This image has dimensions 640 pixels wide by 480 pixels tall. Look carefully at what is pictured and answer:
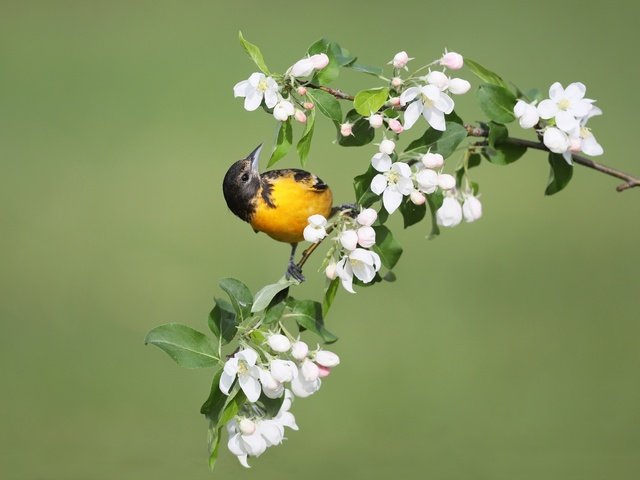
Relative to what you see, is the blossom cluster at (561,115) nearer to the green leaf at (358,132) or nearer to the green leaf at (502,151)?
the green leaf at (502,151)

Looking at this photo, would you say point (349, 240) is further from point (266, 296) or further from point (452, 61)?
point (452, 61)

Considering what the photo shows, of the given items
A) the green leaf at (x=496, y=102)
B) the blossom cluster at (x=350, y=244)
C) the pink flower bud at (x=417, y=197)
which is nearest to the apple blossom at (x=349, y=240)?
the blossom cluster at (x=350, y=244)

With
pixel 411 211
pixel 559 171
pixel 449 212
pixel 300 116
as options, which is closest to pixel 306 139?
pixel 300 116

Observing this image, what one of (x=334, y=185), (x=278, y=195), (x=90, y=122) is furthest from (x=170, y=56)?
(x=278, y=195)

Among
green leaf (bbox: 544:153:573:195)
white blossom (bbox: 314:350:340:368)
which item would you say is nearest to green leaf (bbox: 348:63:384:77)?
green leaf (bbox: 544:153:573:195)

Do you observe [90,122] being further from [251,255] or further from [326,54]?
[326,54]

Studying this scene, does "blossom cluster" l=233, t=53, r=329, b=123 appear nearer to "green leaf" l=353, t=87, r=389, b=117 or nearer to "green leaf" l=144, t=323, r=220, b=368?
"green leaf" l=353, t=87, r=389, b=117

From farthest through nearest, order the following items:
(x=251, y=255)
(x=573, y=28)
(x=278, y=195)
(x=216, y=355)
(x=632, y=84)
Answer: (x=573, y=28) → (x=632, y=84) → (x=251, y=255) → (x=278, y=195) → (x=216, y=355)
